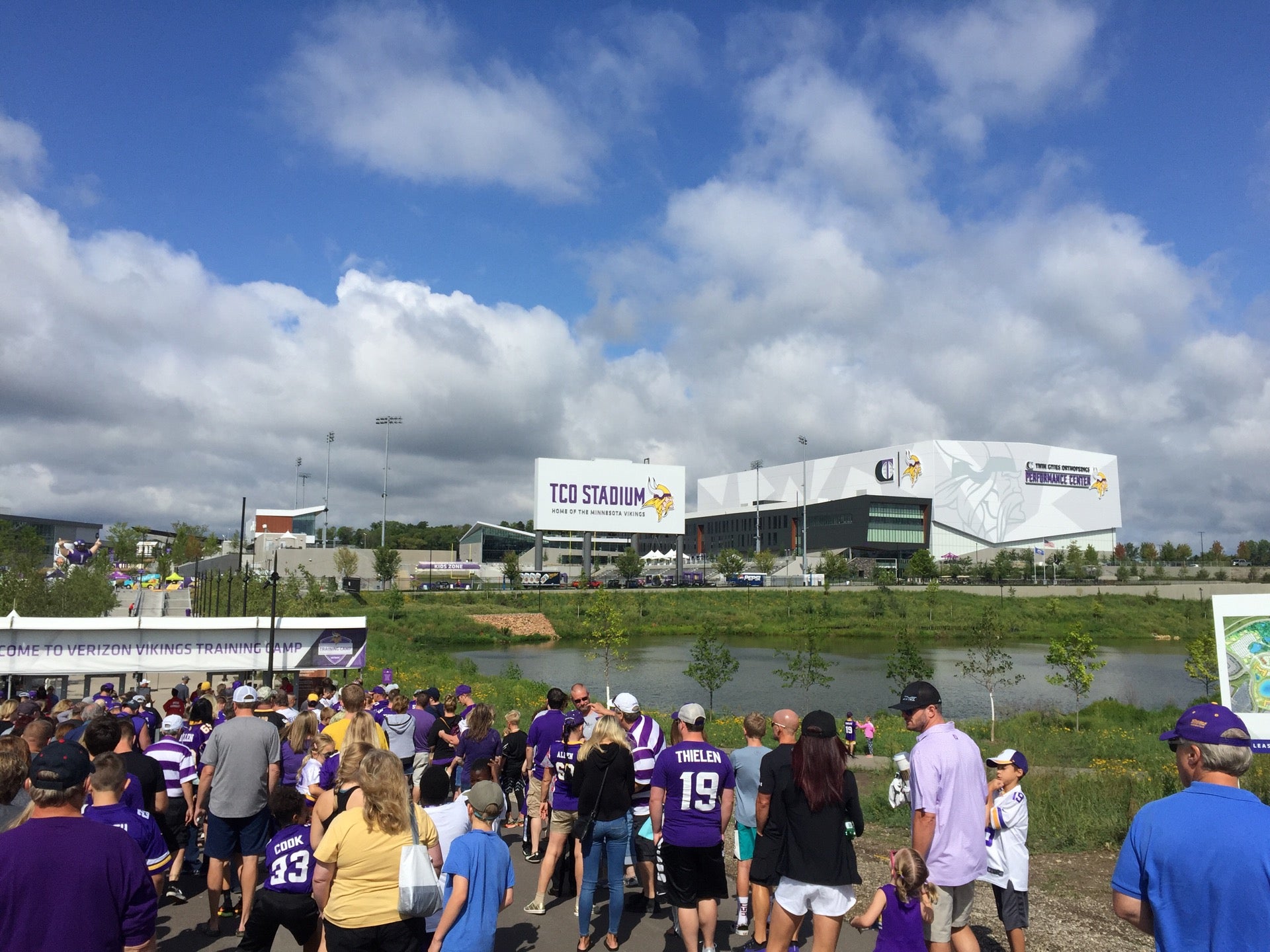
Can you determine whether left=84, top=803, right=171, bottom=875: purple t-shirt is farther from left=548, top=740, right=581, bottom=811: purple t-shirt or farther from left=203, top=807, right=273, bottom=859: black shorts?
left=548, top=740, right=581, bottom=811: purple t-shirt

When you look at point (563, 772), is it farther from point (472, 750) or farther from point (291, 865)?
point (291, 865)

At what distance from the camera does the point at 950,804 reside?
16.7 ft

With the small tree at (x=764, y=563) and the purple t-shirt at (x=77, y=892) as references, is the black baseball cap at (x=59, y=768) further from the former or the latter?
the small tree at (x=764, y=563)

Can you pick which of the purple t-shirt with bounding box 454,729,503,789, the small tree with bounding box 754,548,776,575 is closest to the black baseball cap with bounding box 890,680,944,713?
the purple t-shirt with bounding box 454,729,503,789

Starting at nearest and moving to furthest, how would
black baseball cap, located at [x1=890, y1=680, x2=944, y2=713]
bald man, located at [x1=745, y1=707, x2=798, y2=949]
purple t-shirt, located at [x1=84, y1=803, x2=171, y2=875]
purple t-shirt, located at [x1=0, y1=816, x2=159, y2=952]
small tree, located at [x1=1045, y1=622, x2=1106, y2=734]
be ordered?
purple t-shirt, located at [x1=0, y1=816, x2=159, y2=952]
purple t-shirt, located at [x1=84, y1=803, x2=171, y2=875]
black baseball cap, located at [x1=890, y1=680, x2=944, y2=713]
bald man, located at [x1=745, y1=707, x2=798, y2=949]
small tree, located at [x1=1045, y1=622, x2=1106, y2=734]

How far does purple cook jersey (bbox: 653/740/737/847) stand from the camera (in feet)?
20.2

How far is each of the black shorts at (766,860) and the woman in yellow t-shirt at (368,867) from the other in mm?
2815

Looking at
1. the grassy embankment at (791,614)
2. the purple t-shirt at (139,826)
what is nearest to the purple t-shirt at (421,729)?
the purple t-shirt at (139,826)

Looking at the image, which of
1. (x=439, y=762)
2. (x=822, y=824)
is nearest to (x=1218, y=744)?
(x=822, y=824)

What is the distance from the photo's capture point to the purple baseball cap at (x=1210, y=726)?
3.33 meters

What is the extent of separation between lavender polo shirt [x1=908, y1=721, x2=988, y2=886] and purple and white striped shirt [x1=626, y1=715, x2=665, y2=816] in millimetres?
2537

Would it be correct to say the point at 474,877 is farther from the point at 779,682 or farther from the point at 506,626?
the point at 506,626

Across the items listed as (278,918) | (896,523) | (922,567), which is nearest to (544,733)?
(278,918)

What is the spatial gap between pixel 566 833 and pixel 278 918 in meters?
2.90
